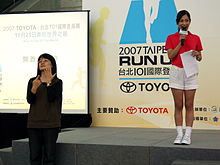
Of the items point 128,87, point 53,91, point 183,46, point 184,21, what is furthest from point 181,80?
point 128,87

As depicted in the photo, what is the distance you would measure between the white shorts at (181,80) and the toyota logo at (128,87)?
2.75 m

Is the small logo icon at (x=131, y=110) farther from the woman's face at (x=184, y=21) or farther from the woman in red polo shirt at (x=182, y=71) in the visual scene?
the woman's face at (x=184, y=21)

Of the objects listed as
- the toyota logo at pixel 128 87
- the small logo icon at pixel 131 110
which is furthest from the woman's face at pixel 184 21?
the small logo icon at pixel 131 110

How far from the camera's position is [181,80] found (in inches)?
179

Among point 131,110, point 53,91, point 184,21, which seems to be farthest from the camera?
point 131,110

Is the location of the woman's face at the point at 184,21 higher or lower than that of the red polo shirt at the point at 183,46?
higher

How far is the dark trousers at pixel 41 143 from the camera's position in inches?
175

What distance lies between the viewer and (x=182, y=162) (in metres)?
4.07

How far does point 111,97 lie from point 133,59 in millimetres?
745

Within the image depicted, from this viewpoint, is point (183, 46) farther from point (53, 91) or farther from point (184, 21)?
point (53, 91)

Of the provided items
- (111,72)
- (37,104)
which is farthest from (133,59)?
(37,104)

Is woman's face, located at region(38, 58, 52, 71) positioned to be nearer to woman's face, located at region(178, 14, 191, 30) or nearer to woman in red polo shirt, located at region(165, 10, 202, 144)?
woman in red polo shirt, located at region(165, 10, 202, 144)

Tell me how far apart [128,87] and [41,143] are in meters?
3.07

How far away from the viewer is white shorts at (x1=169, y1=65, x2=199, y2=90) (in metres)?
4.53
